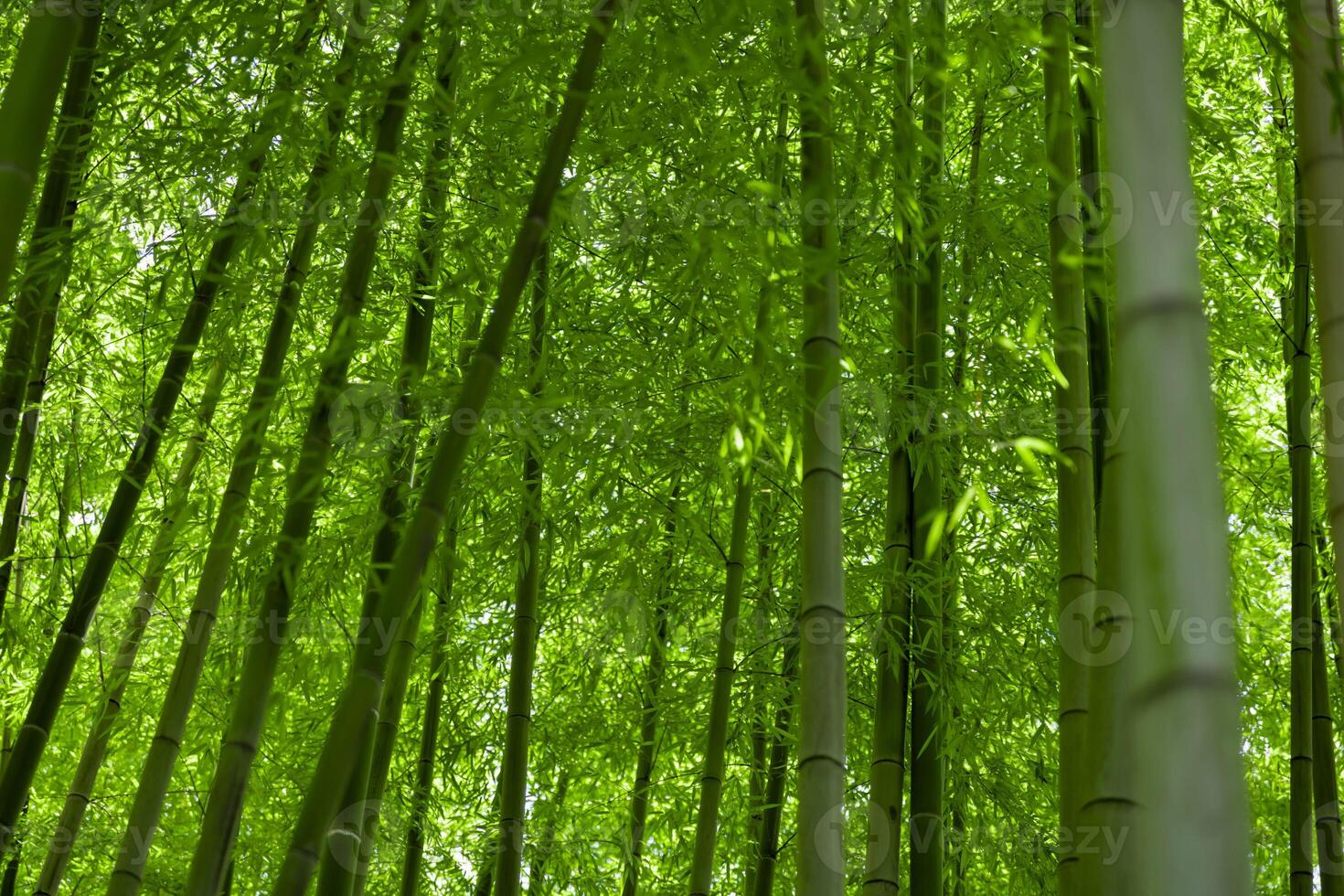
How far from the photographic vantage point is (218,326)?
308cm

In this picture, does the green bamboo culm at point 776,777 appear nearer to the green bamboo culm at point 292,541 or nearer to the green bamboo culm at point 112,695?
the green bamboo culm at point 112,695

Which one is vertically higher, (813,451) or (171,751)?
(813,451)

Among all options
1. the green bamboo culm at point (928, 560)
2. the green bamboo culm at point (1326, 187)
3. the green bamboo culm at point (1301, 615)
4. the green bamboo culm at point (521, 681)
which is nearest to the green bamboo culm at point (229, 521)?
the green bamboo culm at point (521, 681)

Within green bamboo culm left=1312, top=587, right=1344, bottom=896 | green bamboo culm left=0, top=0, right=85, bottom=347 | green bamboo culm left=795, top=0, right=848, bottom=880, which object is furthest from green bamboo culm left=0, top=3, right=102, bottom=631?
green bamboo culm left=1312, top=587, right=1344, bottom=896

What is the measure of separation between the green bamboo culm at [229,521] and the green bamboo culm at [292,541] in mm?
159

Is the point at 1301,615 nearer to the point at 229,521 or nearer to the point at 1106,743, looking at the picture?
the point at 1106,743

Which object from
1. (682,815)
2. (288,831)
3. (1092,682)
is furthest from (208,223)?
(682,815)

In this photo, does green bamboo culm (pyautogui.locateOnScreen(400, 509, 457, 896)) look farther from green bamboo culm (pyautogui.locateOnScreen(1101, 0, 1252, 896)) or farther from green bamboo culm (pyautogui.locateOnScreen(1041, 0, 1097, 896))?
green bamboo culm (pyautogui.locateOnScreen(1101, 0, 1252, 896))

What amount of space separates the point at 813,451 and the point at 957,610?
1.56 m

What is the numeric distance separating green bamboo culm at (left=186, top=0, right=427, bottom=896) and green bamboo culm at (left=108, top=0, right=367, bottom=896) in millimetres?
159

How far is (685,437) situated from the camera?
3418 millimetres

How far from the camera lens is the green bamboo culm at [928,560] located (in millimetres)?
2604

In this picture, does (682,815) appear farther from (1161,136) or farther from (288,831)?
(1161,136)

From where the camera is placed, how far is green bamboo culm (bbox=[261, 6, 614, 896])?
1.62m
